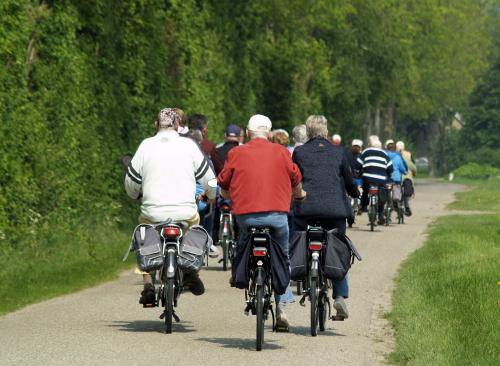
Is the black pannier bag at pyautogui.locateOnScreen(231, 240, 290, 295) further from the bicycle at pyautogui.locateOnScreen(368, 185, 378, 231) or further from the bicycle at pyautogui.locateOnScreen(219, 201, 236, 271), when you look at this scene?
the bicycle at pyautogui.locateOnScreen(368, 185, 378, 231)

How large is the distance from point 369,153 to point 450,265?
32.8 ft

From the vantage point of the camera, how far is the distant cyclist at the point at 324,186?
1221cm

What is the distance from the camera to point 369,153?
28859 mm

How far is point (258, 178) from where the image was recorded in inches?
445

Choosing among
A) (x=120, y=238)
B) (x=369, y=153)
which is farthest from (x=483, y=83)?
(x=120, y=238)

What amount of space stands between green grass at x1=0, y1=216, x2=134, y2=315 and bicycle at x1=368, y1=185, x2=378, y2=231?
7.98 meters

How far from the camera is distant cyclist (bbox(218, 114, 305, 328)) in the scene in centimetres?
1127

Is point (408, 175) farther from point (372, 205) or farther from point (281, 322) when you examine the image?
point (281, 322)

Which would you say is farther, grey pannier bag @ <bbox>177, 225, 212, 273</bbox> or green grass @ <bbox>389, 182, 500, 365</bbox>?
grey pannier bag @ <bbox>177, 225, 212, 273</bbox>

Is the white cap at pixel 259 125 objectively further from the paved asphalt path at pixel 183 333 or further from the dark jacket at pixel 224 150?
the dark jacket at pixel 224 150

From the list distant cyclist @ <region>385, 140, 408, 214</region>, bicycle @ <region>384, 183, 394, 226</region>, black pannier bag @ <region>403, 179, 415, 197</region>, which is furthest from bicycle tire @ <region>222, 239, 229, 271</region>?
black pannier bag @ <region>403, 179, 415, 197</region>

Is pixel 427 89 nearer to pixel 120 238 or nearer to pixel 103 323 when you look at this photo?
pixel 120 238

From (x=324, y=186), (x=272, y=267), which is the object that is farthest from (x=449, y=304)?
(x=272, y=267)

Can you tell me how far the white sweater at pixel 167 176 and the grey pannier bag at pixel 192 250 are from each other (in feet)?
0.65
